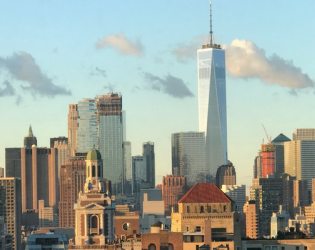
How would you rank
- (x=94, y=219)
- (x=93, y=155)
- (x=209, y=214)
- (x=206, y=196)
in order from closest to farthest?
(x=94, y=219)
(x=209, y=214)
(x=206, y=196)
(x=93, y=155)

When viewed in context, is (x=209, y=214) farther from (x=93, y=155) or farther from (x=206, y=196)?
(x=93, y=155)

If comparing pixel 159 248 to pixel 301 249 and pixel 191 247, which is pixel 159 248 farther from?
pixel 301 249

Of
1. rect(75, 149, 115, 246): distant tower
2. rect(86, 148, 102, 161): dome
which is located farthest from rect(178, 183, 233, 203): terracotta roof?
rect(86, 148, 102, 161): dome

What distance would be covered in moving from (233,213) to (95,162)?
2170 centimetres

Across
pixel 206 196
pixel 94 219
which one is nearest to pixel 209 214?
pixel 206 196

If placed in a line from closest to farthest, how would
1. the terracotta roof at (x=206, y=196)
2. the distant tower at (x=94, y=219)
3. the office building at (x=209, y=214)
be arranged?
the distant tower at (x=94, y=219), the office building at (x=209, y=214), the terracotta roof at (x=206, y=196)

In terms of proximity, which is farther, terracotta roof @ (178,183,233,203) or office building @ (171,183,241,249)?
terracotta roof @ (178,183,233,203)

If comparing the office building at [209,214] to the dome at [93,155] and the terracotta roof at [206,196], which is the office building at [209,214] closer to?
the terracotta roof at [206,196]

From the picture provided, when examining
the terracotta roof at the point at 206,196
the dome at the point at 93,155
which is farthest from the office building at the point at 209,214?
the dome at the point at 93,155

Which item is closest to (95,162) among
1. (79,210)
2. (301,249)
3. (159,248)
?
(79,210)

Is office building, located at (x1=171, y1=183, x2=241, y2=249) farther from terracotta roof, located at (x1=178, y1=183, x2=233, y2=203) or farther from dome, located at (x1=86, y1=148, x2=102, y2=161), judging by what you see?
dome, located at (x1=86, y1=148, x2=102, y2=161)

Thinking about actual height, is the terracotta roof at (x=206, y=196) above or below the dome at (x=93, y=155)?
below

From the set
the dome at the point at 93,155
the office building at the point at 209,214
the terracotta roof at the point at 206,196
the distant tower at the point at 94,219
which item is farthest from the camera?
the dome at the point at 93,155

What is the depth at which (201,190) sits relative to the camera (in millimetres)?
167125
